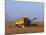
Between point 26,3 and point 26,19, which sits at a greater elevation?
point 26,3

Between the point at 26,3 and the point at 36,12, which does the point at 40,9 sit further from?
the point at 26,3

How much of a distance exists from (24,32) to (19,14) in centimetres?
29

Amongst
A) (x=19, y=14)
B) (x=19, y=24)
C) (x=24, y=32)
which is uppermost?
(x=19, y=14)

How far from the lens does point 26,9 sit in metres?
1.44

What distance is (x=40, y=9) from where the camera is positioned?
148 cm

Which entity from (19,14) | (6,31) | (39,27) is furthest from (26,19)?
(6,31)

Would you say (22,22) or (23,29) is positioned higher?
(22,22)

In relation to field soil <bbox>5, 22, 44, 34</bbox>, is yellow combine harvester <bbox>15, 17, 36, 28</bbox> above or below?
above

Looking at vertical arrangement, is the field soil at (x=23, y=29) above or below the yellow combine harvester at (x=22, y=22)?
below
